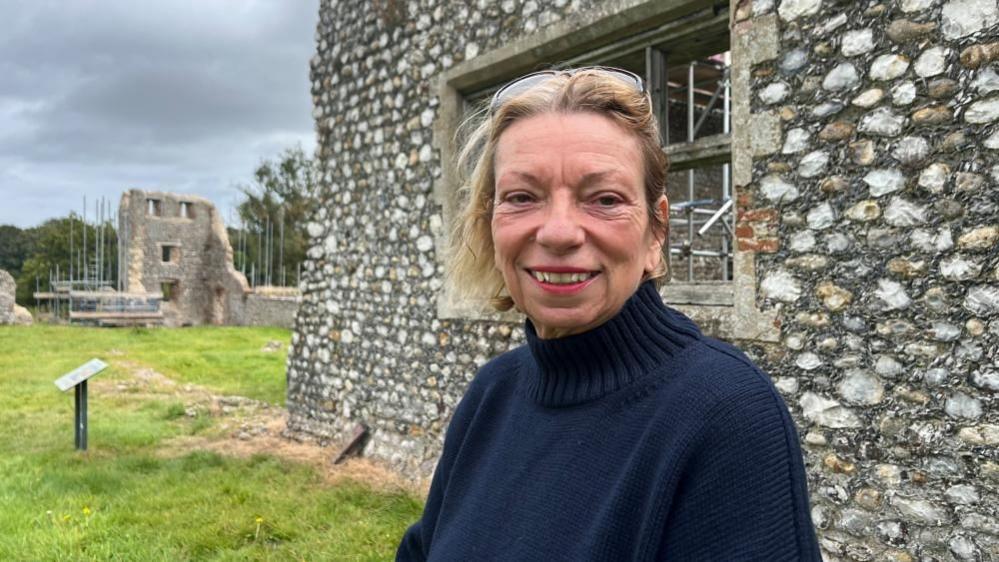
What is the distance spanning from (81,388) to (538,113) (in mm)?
6654

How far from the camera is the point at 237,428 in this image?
7.63 m

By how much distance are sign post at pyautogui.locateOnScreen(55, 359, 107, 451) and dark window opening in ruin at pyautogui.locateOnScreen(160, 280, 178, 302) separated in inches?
746

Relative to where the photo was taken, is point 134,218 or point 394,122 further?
point 134,218

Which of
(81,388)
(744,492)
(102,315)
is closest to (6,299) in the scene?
(102,315)

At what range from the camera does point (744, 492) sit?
100 centimetres

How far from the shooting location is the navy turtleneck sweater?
101 cm

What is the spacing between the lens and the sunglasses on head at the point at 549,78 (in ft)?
4.32

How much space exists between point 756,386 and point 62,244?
41.3 meters

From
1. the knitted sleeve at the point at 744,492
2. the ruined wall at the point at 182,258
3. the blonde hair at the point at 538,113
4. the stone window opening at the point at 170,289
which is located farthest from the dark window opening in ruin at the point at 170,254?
the knitted sleeve at the point at 744,492

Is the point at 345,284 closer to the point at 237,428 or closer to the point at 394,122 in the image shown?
the point at 394,122

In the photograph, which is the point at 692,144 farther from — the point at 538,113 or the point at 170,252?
the point at 170,252

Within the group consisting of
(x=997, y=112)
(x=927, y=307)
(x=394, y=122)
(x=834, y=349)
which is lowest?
(x=834, y=349)

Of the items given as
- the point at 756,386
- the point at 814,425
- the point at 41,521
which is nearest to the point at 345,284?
A: the point at 41,521

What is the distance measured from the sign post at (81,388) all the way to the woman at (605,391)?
607 centimetres
